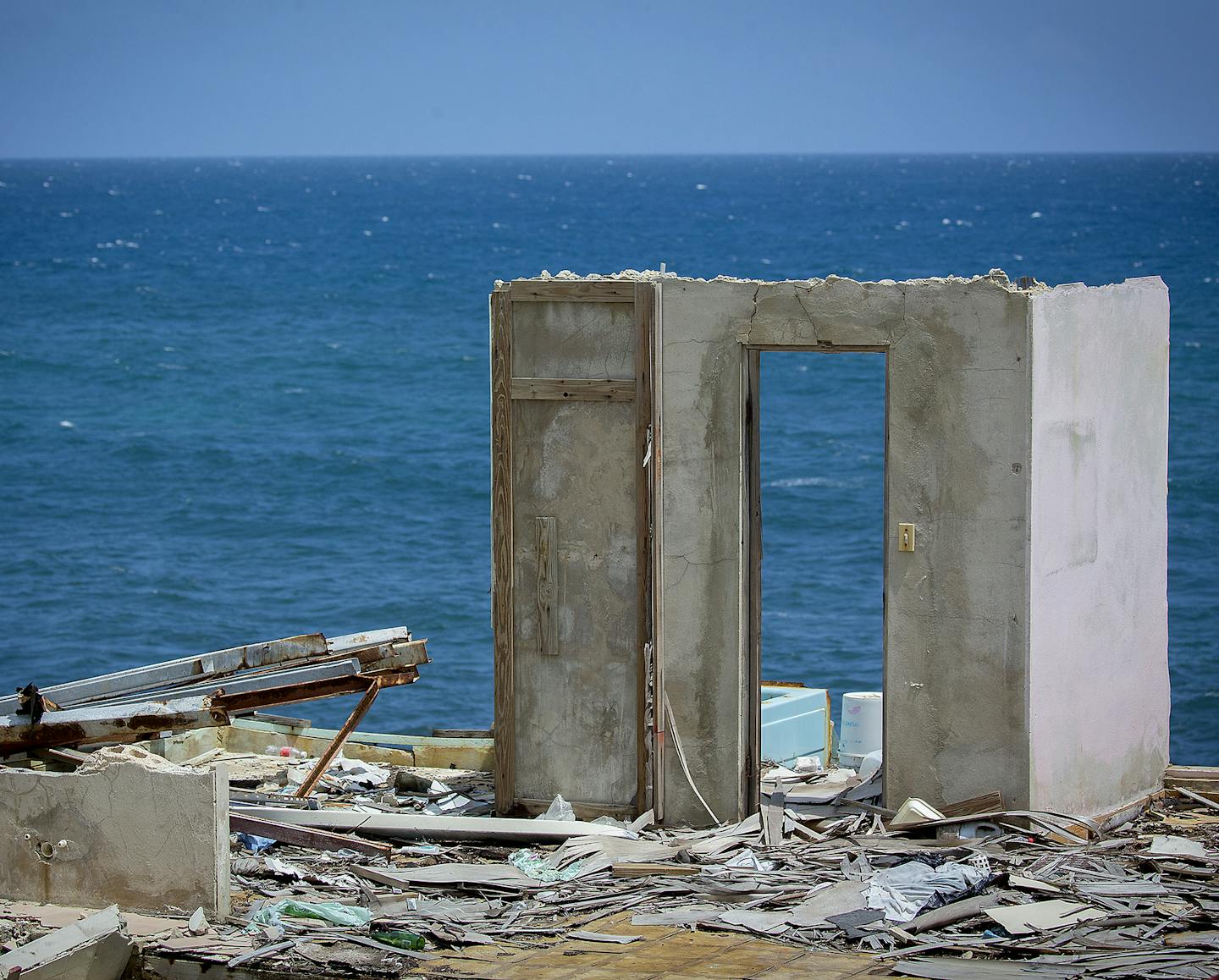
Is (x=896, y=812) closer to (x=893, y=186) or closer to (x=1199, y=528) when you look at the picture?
(x=1199, y=528)

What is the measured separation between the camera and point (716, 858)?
10320 millimetres

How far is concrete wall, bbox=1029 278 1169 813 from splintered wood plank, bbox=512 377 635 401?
2508mm

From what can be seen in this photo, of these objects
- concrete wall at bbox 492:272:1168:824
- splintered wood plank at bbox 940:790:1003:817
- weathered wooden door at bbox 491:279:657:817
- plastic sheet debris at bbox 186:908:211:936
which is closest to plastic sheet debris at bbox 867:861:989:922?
splintered wood plank at bbox 940:790:1003:817

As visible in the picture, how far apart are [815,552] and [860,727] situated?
2070 centimetres

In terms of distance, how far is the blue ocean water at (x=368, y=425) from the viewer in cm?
2980

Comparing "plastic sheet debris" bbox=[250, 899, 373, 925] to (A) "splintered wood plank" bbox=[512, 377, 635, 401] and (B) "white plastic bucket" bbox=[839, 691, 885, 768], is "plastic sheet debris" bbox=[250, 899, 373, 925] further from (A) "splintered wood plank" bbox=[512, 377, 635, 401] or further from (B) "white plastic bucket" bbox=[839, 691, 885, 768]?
(B) "white plastic bucket" bbox=[839, 691, 885, 768]

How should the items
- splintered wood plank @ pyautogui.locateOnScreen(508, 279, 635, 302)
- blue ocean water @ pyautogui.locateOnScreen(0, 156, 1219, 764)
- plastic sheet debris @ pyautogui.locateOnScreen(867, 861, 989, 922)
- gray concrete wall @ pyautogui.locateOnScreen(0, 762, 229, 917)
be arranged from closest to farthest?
plastic sheet debris @ pyautogui.locateOnScreen(867, 861, 989, 922) < gray concrete wall @ pyautogui.locateOnScreen(0, 762, 229, 917) < splintered wood plank @ pyautogui.locateOnScreen(508, 279, 635, 302) < blue ocean water @ pyautogui.locateOnScreen(0, 156, 1219, 764)

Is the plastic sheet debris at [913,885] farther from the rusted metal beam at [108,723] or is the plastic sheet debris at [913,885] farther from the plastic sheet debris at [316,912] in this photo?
the rusted metal beam at [108,723]

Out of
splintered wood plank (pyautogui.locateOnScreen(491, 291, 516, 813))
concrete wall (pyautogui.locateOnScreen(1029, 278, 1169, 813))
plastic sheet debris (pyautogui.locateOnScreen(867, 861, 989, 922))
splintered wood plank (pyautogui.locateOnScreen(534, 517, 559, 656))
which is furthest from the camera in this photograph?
splintered wood plank (pyautogui.locateOnScreen(534, 517, 559, 656))

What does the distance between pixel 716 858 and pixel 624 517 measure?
7.31 feet

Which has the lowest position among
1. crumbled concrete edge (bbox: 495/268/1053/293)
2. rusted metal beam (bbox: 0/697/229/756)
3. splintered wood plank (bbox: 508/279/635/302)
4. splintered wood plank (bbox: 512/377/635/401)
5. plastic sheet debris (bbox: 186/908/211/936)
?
plastic sheet debris (bbox: 186/908/211/936)

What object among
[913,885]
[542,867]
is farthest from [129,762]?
[913,885]

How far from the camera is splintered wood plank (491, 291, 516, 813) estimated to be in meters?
11.3

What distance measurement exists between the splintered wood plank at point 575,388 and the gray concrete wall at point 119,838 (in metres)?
3.18
